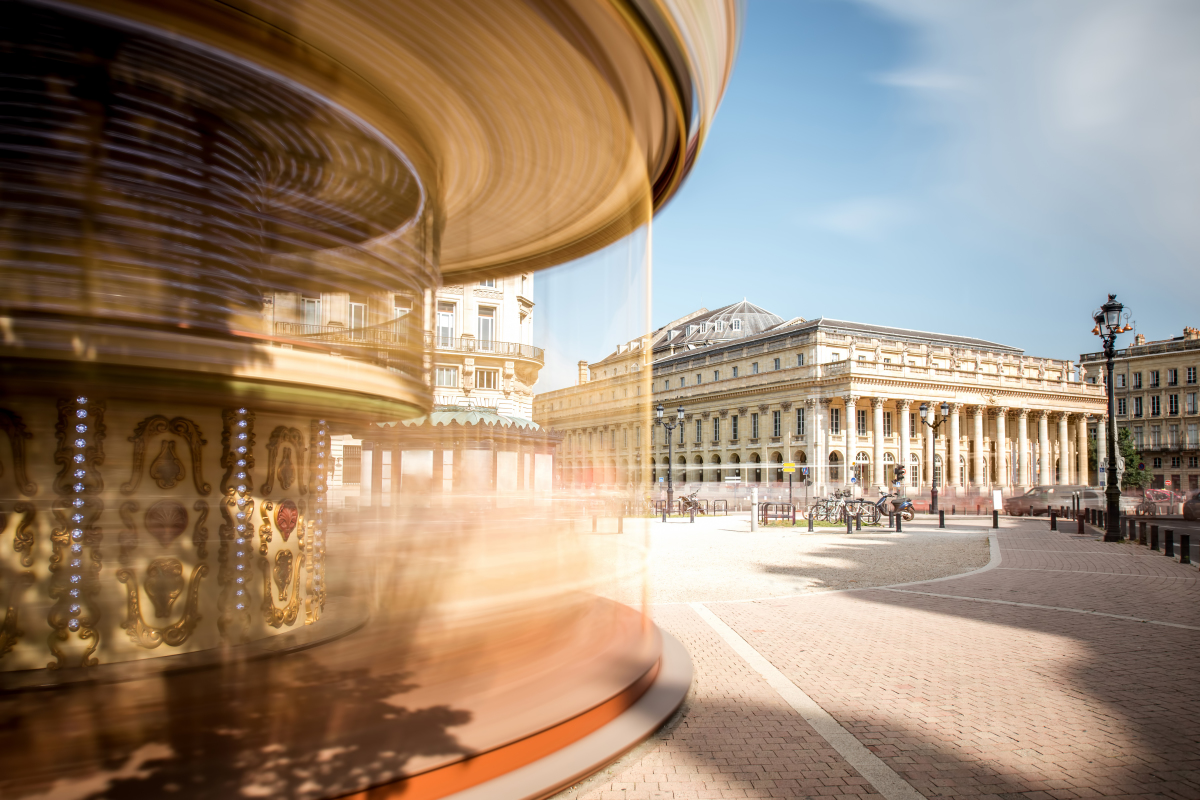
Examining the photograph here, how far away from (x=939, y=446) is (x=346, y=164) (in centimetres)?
7310

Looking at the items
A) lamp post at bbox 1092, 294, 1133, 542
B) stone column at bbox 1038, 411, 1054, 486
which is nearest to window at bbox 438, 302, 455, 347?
lamp post at bbox 1092, 294, 1133, 542

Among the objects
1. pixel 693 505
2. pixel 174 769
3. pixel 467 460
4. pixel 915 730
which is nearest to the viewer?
pixel 174 769

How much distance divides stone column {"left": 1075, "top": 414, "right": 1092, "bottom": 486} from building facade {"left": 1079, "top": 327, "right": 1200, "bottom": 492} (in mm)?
7038

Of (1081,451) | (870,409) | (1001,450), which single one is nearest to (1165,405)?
(1081,451)

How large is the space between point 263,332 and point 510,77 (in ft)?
8.16

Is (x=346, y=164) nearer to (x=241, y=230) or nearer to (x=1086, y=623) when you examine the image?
(x=241, y=230)

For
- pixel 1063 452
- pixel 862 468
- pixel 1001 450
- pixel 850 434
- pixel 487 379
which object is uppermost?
pixel 487 379

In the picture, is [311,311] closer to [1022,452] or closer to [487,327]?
[487,327]

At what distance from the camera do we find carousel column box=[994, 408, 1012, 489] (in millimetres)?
70438

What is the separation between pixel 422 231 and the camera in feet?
20.0

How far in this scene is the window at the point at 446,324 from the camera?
8273 millimetres

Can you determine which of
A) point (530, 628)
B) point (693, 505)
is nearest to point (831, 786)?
point (530, 628)

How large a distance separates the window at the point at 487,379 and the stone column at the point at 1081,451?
87015 millimetres

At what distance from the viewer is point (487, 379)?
819cm
